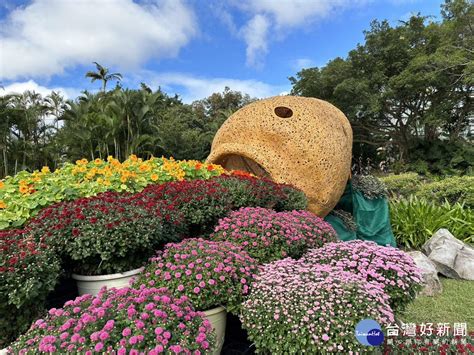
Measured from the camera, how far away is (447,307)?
4137mm

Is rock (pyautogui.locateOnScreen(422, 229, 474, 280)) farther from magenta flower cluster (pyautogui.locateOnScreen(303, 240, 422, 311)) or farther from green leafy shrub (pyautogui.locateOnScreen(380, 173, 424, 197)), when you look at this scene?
green leafy shrub (pyautogui.locateOnScreen(380, 173, 424, 197))

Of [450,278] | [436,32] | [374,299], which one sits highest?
[436,32]

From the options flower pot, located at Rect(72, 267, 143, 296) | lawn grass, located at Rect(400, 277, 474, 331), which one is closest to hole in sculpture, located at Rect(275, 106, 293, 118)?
lawn grass, located at Rect(400, 277, 474, 331)

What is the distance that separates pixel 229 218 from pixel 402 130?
15901 mm

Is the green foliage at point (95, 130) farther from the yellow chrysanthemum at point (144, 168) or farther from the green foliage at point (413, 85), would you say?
the yellow chrysanthemum at point (144, 168)

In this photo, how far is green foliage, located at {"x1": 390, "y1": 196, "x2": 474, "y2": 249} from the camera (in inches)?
246

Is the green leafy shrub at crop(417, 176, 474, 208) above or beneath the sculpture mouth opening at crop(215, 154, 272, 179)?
beneath

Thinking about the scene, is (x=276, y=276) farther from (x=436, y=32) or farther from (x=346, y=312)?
(x=436, y=32)

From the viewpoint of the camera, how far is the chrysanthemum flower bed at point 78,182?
3153 mm

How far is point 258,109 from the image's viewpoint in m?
5.39

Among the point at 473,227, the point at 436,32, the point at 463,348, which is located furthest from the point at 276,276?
the point at 436,32

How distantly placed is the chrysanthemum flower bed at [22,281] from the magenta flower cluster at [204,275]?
1.91 feet

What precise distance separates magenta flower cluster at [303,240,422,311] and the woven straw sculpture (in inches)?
73.5

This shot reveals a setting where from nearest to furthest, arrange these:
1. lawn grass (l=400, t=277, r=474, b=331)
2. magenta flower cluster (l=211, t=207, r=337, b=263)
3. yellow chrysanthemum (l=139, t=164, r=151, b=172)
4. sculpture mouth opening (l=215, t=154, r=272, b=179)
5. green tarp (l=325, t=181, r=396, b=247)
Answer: magenta flower cluster (l=211, t=207, r=337, b=263) → lawn grass (l=400, t=277, r=474, b=331) → yellow chrysanthemum (l=139, t=164, r=151, b=172) → sculpture mouth opening (l=215, t=154, r=272, b=179) → green tarp (l=325, t=181, r=396, b=247)
